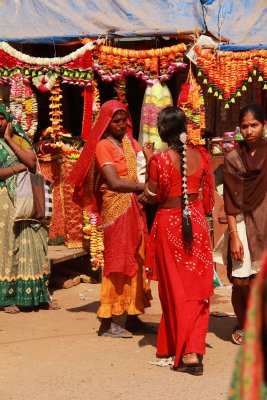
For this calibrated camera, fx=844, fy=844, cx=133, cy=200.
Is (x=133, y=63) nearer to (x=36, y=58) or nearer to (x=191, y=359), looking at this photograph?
(x=36, y=58)

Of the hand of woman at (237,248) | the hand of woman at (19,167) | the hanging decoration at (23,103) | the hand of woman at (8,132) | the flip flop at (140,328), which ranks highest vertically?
the hanging decoration at (23,103)

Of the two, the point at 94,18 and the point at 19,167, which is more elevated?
the point at 94,18

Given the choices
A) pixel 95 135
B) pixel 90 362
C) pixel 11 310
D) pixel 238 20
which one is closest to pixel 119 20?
pixel 238 20

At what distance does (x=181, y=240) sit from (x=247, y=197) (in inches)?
25.7

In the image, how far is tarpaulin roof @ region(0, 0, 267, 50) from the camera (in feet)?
29.2

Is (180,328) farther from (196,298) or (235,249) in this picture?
(235,249)

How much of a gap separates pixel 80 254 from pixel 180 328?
3.60 metres

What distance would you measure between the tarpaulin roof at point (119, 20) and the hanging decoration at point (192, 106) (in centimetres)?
59

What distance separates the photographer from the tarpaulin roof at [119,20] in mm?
8914

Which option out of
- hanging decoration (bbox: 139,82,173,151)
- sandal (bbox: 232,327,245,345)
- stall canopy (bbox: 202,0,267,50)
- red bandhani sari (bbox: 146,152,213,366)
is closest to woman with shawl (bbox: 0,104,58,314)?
hanging decoration (bbox: 139,82,173,151)

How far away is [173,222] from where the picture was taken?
5594 millimetres

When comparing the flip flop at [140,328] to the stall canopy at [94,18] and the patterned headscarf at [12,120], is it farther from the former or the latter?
the stall canopy at [94,18]

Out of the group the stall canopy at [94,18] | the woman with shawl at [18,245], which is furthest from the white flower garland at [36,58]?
the woman with shawl at [18,245]

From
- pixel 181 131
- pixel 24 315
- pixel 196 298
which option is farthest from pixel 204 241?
pixel 24 315
